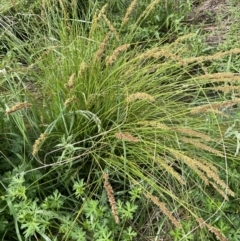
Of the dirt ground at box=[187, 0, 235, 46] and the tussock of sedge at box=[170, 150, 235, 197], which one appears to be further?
the dirt ground at box=[187, 0, 235, 46]

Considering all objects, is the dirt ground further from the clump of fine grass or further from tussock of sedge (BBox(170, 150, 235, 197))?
tussock of sedge (BBox(170, 150, 235, 197))

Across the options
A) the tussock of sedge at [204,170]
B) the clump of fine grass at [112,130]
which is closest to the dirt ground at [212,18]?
the clump of fine grass at [112,130]

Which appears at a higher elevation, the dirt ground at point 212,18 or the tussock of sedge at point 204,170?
the tussock of sedge at point 204,170

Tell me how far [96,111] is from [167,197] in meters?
0.43

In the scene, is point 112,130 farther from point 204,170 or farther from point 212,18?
point 212,18

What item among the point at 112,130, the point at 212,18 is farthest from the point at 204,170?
the point at 212,18

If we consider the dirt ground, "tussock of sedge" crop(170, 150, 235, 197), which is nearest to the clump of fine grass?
"tussock of sedge" crop(170, 150, 235, 197)

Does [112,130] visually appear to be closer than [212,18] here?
Yes

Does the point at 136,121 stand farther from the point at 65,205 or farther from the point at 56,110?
the point at 65,205

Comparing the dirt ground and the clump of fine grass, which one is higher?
the clump of fine grass

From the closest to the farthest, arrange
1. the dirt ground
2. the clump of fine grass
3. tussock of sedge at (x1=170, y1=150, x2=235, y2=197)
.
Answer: tussock of sedge at (x1=170, y1=150, x2=235, y2=197)
the clump of fine grass
the dirt ground

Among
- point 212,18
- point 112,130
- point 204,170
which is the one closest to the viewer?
point 204,170

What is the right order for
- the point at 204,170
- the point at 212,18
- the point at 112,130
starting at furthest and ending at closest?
the point at 212,18
the point at 112,130
the point at 204,170

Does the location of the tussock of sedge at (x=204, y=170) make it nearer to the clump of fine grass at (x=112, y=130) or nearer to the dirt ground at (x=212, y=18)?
the clump of fine grass at (x=112, y=130)
